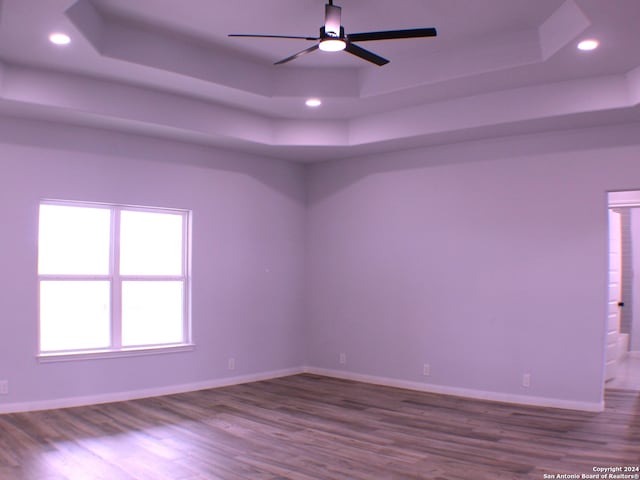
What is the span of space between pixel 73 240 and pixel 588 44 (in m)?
4.84

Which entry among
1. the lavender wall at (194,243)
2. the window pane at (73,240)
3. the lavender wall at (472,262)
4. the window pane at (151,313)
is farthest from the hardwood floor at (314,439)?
the window pane at (73,240)

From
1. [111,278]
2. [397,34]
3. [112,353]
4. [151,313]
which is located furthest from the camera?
[151,313]

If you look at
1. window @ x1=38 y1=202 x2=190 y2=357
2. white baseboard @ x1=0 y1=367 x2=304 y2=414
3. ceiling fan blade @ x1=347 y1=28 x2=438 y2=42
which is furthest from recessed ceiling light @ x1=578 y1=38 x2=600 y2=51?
white baseboard @ x1=0 y1=367 x2=304 y2=414

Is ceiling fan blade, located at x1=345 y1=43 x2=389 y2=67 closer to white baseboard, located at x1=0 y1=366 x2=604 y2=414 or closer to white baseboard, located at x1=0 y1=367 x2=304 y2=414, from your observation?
white baseboard, located at x1=0 y1=366 x2=604 y2=414

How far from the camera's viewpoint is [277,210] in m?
7.07

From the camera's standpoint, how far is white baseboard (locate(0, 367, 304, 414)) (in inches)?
198

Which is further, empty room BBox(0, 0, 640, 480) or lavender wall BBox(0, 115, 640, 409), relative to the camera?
lavender wall BBox(0, 115, 640, 409)

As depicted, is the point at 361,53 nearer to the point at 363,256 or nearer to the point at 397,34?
Answer: the point at 397,34

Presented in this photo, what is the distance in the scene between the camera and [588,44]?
410 centimetres

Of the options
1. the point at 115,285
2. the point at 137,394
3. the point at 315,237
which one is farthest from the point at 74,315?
the point at 315,237

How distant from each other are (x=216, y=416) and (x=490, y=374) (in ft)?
9.11

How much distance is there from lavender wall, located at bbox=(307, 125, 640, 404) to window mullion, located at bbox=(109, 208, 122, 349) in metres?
2.50

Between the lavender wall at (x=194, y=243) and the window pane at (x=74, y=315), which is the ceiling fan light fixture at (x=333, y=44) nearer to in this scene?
the lavender wall at (x=194, y=243)

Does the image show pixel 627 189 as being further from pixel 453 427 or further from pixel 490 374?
pixel 453 427
